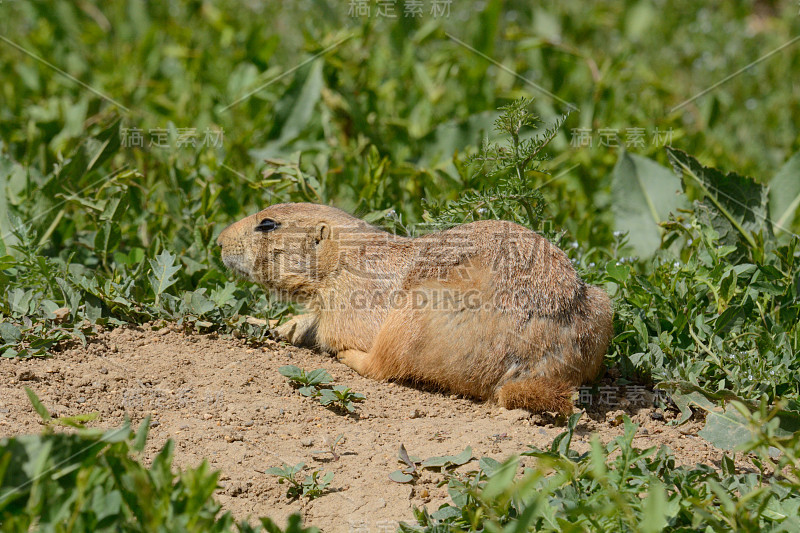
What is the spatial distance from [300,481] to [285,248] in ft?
5.71

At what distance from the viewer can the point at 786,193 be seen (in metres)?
5.09

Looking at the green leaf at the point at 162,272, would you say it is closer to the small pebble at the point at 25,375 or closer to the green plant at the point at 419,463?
the small pebble at the point at 25,375

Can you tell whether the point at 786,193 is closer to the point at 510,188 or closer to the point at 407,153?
the point at 510,188

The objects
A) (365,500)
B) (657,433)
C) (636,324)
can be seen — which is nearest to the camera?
(365,500)

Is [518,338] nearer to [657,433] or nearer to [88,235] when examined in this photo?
[657,433]

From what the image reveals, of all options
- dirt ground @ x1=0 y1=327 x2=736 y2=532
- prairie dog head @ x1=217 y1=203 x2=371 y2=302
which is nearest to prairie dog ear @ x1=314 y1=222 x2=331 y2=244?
prairie dog head @ x1=217 y1=203 x2=371 y2=302

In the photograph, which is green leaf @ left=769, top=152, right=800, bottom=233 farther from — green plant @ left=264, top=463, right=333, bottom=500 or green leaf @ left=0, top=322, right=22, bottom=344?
green leaf @ left=0, top=322, right=22, bottom=344

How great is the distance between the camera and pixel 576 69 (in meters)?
7.57

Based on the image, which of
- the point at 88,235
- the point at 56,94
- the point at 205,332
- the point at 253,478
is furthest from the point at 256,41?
the point at 253,478

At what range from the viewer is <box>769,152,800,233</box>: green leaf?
504cm

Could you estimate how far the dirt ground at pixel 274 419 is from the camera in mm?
3045

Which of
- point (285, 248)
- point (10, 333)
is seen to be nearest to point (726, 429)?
point (285, 248)

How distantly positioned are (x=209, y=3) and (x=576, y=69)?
3.92 m

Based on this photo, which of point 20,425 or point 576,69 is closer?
point 20,425
